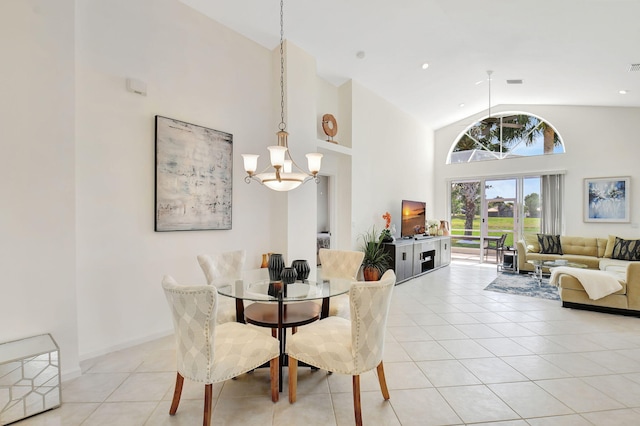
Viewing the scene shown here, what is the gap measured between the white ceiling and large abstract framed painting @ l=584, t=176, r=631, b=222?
1.57 m

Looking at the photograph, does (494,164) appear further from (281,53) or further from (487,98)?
(281,53)

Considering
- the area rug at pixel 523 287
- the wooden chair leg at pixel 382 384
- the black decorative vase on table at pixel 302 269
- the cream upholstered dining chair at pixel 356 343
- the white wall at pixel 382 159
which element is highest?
the white wall at pixel 382 159

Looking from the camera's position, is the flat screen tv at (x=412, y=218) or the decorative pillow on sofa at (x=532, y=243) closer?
the flat screen tv at (x=412, y=218)

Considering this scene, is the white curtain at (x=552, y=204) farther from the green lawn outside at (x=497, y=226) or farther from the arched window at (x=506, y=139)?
the arched window at (x=506, y=139)

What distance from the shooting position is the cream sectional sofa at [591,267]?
12.5 feet

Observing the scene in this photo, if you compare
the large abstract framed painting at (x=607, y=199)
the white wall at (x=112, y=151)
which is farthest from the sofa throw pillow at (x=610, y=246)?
the white wall at (x=112, y=151)

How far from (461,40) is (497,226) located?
508 cm

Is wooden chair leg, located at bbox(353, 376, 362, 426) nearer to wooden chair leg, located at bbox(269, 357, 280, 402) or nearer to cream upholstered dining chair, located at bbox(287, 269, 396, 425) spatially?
cream upholstered dining chair, located at bbox(287, 269, 396, 425)

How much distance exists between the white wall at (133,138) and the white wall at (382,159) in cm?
257

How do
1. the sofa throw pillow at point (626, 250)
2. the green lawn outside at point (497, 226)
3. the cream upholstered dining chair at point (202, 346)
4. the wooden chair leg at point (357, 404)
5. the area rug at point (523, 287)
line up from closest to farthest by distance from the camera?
1. the cream upholstered dining chair at point (202, 346)
2. the wooden chair leg at point (357, 404)
3. the area rug at point (523, 287)
4. the sofa throw pillow at point (626, 250)
5. the green lawn outside at point (497, 226)

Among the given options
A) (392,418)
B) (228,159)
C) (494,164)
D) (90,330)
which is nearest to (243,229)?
(228,159)

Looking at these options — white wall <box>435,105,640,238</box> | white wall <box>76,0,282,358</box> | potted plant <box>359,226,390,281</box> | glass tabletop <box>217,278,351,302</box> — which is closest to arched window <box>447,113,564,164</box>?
white wall <box>435,105,640,238</box>

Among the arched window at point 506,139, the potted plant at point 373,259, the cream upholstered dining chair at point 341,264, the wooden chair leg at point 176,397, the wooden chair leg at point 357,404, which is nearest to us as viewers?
the wooden chair leg at point 357,404

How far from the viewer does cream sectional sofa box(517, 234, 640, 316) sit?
380cm
